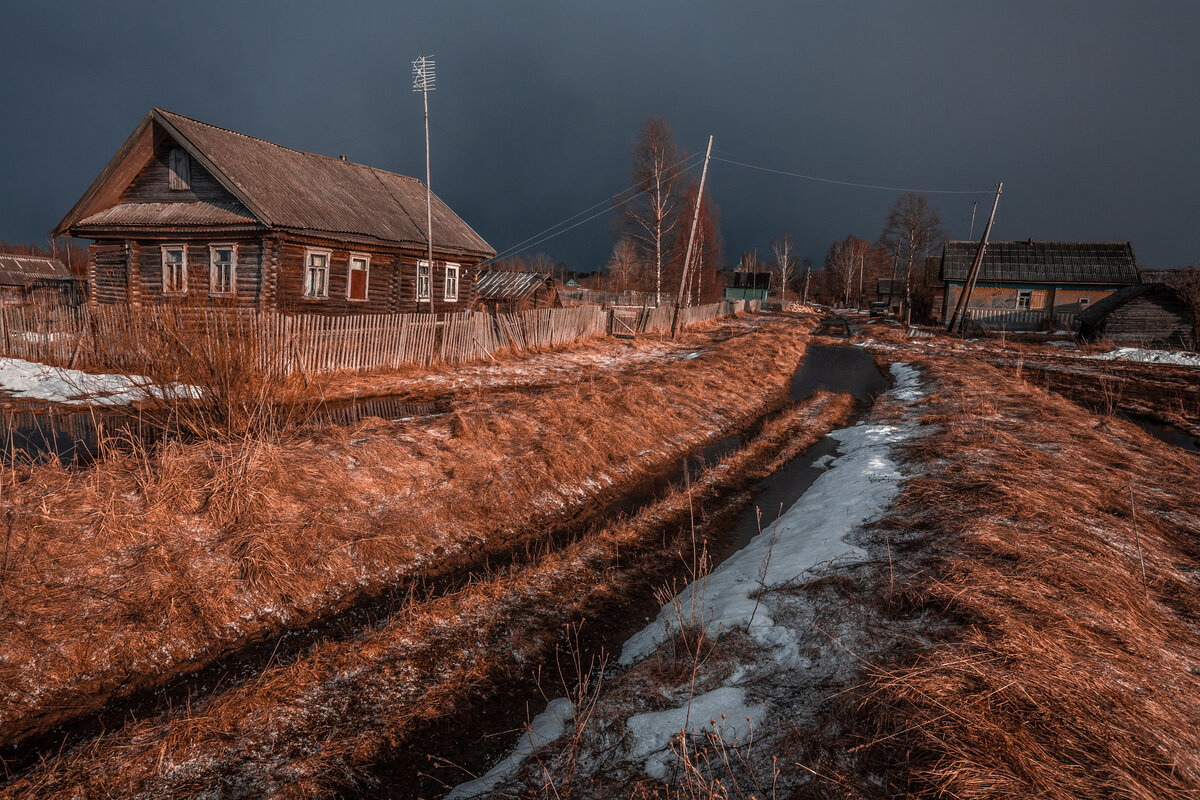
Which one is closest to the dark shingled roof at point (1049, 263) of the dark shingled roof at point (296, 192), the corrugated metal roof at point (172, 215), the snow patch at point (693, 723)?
the dark shingled roof at point (296, 192)

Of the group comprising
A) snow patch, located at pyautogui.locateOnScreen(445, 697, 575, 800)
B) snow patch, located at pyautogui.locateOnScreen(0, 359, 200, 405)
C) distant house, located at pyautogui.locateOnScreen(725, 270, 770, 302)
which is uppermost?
distant house, located at pyautogui.locateOnScreen(725, 270, 770, 302)

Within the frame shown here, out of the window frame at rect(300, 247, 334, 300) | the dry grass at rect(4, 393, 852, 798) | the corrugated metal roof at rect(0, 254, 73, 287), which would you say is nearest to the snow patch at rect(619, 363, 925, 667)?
the dry grass at rect(4, 393, 852, 798)

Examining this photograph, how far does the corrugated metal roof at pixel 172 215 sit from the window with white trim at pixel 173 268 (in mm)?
883

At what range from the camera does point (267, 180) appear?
16.4 metres

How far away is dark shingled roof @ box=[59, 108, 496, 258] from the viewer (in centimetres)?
1514

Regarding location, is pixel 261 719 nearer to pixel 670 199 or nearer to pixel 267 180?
pixel 267 180

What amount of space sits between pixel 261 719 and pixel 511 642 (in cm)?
164

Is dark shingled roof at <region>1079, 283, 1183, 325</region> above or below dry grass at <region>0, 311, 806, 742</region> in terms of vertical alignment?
above

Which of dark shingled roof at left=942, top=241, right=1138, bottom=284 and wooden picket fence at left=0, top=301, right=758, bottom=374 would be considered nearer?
wooden picket fence at left=0, top=301, right=758, bottom=374

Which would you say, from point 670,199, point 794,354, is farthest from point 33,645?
point 670,199

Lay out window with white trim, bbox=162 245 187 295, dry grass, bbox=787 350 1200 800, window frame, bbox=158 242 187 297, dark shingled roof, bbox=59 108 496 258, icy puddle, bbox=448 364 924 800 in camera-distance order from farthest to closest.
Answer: window with white trim, bbox=162 245 187 295
window frame, bbox=158 242 187 297
dark shingled roof, bbox=59 108 496 258
icy puddle, bbox=448 364 924 800
dry grass, bbox=787 350 1200 800

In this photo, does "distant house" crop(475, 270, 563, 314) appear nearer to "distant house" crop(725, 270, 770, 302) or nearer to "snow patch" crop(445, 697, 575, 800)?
"snow patch" crop(445, 697, 575, 800)

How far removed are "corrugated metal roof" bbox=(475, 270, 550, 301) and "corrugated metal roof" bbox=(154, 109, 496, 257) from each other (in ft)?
20.6

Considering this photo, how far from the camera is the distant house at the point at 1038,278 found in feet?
121
